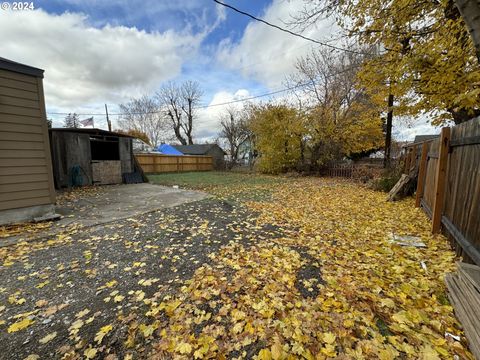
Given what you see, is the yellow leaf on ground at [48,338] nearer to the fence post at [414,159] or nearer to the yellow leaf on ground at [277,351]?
the yellow leaf on ground at [277,351]

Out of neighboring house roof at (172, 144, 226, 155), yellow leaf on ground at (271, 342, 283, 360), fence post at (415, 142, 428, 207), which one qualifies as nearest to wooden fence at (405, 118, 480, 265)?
fence post at (415, 142, 428, 207)

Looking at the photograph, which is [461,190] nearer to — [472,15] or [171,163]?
[472,15]

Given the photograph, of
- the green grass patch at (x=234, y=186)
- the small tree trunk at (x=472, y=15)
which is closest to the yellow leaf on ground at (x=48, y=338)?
the small tree trunk at (x=472, y=15)

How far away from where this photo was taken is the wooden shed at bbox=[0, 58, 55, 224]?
3.98 meters

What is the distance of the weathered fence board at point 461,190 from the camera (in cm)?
234

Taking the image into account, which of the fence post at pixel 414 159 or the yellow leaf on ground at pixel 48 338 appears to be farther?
the fence post at pixel 414 159

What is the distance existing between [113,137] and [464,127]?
41.0ft

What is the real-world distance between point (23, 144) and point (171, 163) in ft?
48.5

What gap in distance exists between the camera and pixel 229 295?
2201 mm

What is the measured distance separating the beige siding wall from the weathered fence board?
6.96 meters

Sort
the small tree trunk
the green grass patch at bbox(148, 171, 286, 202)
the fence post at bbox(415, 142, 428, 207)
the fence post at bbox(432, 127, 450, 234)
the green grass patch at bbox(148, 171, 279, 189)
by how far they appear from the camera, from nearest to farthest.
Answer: the small tree trunk, the fence post at bbox(432, 127, 450, 234), the fence post at bbox(415, 142, 428, 207), the green grass patch at bbox(148, 171, 286, 202), the green grass patch at bbox(148, 171, 279, 189)

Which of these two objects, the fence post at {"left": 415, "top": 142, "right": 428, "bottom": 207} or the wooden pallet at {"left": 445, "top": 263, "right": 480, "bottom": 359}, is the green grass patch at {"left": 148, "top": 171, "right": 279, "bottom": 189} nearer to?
the fence post at {"left": 415, "top": 142, "right": 428, "bottom": 207}

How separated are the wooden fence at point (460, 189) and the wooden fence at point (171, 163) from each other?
16.6 m

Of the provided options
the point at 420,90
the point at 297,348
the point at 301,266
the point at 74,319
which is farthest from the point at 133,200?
the point at 420,90
